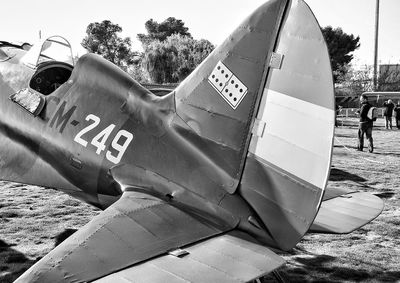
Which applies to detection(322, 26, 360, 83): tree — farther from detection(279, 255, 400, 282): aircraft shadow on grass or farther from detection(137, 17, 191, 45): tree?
detection(279, 255, 400, 282): aircraft shadow on grass

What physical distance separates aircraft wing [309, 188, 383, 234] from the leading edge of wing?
0.95 metres

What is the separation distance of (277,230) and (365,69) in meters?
64.5

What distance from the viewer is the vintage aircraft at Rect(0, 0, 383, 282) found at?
277cm

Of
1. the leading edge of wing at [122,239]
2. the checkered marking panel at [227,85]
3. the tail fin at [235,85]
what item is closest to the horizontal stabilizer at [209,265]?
Answer: the leading edge of wing at [122,239]

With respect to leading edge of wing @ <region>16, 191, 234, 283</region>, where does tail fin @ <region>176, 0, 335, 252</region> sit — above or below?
above

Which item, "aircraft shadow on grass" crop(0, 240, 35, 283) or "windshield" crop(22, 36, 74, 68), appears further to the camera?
"windshield" crop(22, 36, 74, 68)

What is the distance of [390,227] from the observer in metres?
6.20

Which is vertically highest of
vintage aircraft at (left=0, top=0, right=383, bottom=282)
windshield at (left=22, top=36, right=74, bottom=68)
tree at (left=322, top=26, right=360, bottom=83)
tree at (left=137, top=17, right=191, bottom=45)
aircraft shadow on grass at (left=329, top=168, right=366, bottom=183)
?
tree at (left=137, top=17, right=191, bottom=45)

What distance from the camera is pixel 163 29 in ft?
333

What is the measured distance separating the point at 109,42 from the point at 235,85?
89.7 metres

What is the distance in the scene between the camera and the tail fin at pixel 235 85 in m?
3.49

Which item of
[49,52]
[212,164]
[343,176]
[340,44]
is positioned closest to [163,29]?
[340,44]

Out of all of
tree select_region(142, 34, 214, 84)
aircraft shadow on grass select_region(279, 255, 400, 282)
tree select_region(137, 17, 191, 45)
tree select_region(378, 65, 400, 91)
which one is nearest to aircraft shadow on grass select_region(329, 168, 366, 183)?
aircraft shadow on grass select_region(279, 255, 400, 282)

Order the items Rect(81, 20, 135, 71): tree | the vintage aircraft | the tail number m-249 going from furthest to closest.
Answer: Rect(81, 20, 135, 71): tree → the tail number m-249 → the vintage aircraft
